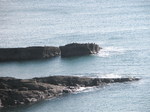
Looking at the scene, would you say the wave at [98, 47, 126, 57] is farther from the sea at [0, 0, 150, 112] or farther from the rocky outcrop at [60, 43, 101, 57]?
the rocky outcrop at [60, 43, 101, 57]

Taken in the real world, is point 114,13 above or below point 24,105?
above

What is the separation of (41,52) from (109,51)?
1224cm

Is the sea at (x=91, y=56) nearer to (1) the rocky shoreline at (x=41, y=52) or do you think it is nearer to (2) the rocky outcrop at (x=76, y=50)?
(2) the rocky outcrop at (x=76, y=50)

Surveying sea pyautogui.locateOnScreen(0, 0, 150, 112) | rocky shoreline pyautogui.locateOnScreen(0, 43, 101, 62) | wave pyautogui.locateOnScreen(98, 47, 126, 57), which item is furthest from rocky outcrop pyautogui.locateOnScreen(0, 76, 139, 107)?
rocky shoreline pyautogui.locateOnScreen(0, 43, 101, 62)

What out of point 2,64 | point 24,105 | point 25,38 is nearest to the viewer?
point 24,105

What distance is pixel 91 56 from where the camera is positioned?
123938mm

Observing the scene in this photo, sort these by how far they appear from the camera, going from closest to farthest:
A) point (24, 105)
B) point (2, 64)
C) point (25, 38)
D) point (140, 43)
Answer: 1. point (24, 105)
2. point (2, 64)
3. point (140, 43)
4. point (25, 38)

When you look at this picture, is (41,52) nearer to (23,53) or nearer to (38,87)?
(23,53)

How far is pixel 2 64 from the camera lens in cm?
12044

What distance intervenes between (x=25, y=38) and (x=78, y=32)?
12850 mm

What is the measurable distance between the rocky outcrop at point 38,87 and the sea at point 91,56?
1213 mm

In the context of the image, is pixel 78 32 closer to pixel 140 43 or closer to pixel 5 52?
pixel 140 43

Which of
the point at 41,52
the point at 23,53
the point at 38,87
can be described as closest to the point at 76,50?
the point at 41,52

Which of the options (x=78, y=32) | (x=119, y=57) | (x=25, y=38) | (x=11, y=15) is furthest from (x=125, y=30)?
(x=11, y=15)
